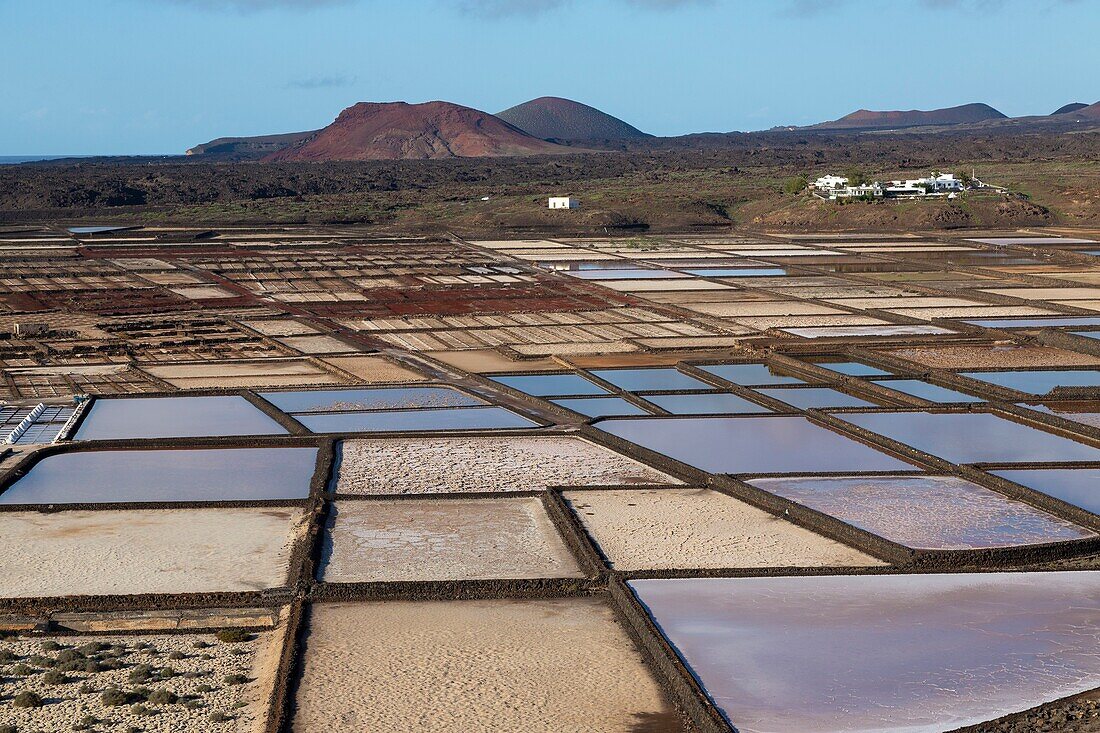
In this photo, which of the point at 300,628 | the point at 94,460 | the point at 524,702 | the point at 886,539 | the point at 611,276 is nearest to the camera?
the point at 524,702

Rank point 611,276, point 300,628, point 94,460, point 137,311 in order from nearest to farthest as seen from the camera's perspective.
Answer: point 300,628 < point 94,460 < point 137,311 < point 611,276

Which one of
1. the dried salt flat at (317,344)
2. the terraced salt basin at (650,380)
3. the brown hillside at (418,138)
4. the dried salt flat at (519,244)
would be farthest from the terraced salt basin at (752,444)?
the brown hillside at (418,138)

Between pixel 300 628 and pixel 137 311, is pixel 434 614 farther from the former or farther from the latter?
pixel 137 311

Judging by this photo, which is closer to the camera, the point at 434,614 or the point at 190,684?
the point at 190,684

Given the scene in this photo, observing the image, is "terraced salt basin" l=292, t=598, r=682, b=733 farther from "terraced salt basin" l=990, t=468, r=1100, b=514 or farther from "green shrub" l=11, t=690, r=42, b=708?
"terraced salt basin" l=990, t=468, r=1100, b=514

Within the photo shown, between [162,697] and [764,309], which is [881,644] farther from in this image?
[764,309]

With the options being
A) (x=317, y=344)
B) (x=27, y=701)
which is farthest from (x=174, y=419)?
(x=27, y=701)

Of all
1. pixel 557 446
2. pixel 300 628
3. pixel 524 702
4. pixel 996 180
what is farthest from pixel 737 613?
pixel 996 180
